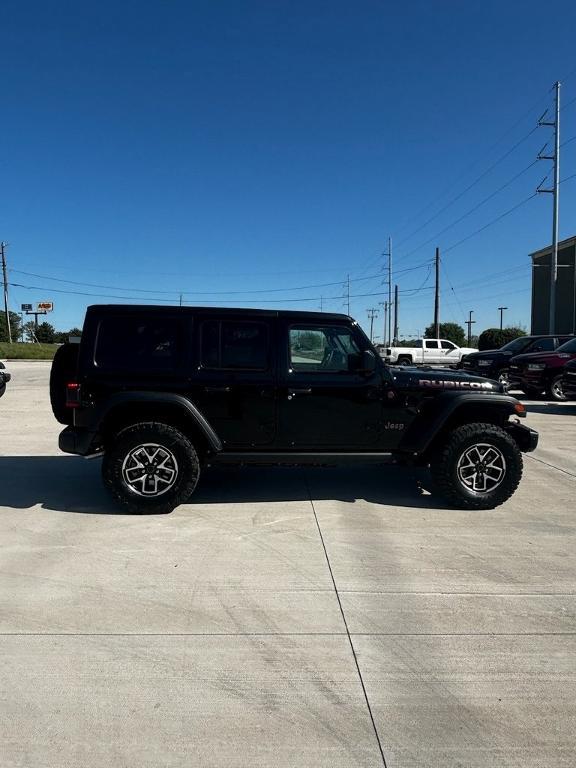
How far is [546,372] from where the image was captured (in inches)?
555

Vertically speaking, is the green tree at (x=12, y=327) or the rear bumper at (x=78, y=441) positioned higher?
the green tree at (x=12, y=327)

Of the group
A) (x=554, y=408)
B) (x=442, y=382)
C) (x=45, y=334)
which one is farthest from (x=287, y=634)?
(x=45, y=334)

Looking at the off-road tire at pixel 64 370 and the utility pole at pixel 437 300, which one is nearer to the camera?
the off-road tire at pixel 64 370

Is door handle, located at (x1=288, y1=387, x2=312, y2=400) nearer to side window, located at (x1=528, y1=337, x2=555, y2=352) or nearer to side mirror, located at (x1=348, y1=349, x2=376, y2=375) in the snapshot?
side mirror, located at (x1=348, y1=349, x2=376, y2=375)

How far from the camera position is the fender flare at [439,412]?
17.3 ft

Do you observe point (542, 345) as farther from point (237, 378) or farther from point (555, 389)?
point (237, 378)

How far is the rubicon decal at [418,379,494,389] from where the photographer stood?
5.41m

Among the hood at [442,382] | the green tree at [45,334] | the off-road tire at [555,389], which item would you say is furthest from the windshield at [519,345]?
the green tree at [45,334]

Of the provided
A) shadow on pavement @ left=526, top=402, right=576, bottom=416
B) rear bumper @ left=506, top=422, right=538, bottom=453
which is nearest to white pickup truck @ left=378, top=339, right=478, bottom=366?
shadow on pavement @ left=526, top=402, right=576, bottom=416

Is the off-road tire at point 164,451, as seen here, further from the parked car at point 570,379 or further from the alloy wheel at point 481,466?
the parked car at point 570,379

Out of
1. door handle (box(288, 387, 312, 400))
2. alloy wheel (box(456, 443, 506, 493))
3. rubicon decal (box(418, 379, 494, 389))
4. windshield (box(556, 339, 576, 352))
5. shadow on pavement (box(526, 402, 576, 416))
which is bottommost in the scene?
shadow on pavement (box(526, 402, 576, 416))

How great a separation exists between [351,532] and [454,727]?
234 centimetres

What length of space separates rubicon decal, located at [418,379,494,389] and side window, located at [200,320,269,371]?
1571 millimetres

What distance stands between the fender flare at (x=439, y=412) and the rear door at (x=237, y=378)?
1.35 m
